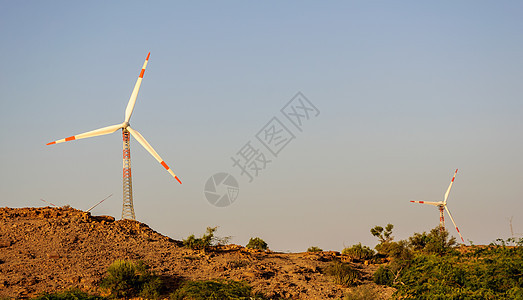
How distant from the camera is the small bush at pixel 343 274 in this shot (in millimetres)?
41156

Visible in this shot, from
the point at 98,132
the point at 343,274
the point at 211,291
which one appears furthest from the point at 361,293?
the point at 98,132

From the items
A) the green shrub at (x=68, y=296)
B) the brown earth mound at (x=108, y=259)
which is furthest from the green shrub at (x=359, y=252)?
the green shrub at (x=68, y=296)

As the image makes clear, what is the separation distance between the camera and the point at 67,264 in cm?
3938

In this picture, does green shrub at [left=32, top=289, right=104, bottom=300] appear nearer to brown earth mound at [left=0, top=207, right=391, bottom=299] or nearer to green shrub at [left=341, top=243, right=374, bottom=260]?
brown earth mound at [left=0, top=207, right=391, bottom=299]

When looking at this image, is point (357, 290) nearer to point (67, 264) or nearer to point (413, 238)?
point (413, 238)

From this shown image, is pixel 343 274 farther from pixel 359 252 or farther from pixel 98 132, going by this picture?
pixel 98 132

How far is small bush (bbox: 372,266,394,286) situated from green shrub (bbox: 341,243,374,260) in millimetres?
9824

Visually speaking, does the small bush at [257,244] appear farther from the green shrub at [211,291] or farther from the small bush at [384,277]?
the green shrub at [211,291]

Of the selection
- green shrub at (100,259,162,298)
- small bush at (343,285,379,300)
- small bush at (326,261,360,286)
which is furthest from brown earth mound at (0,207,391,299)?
green shrub at (100,259,162,298)

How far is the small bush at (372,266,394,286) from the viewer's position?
4219 cm

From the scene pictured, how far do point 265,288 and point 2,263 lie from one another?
60.6 ft

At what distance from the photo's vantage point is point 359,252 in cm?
5359

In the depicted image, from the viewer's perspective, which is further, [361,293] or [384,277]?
[384,277]

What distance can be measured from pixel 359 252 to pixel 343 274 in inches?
481
